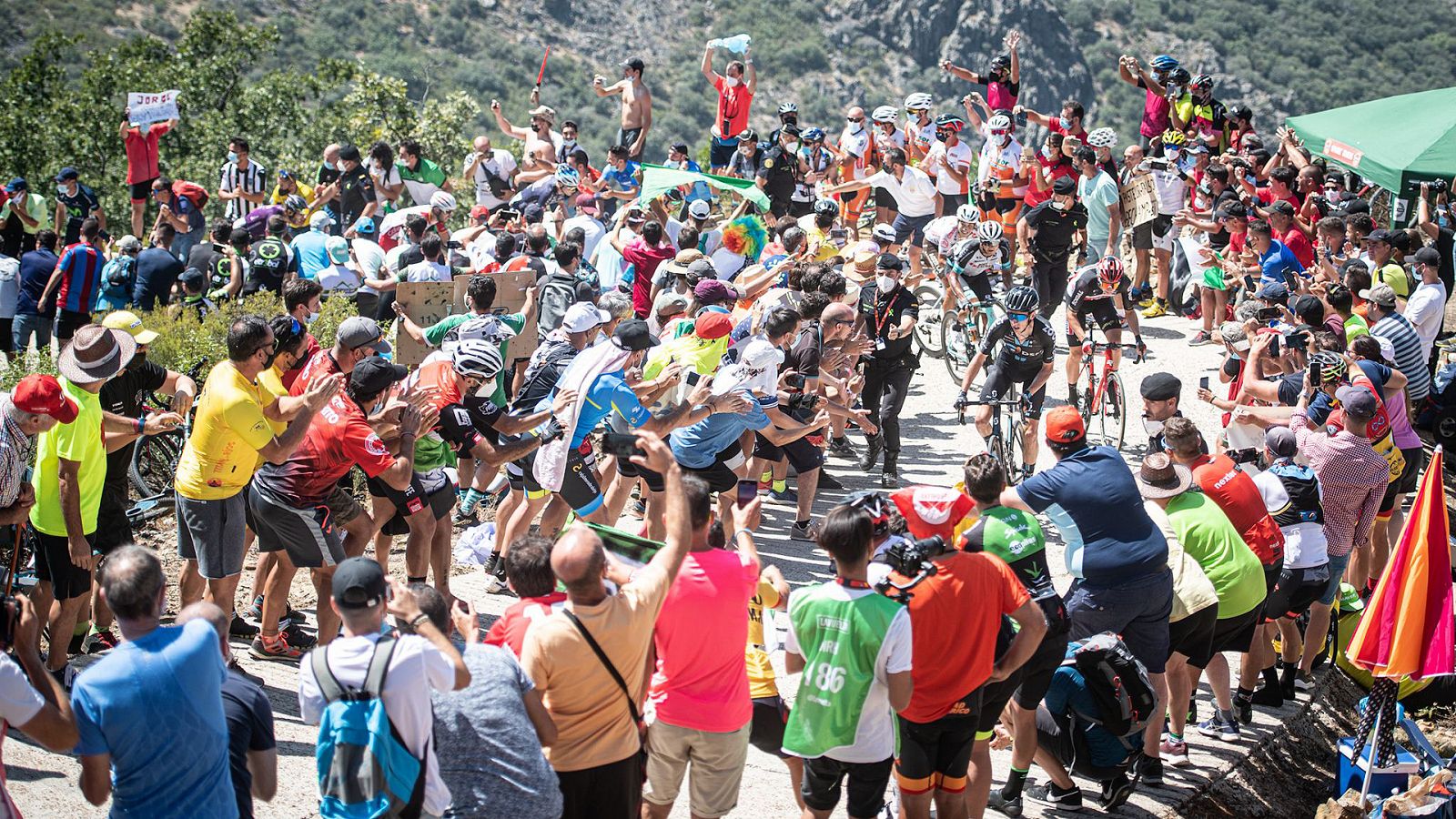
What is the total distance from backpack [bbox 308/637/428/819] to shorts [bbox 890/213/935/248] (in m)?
12.3

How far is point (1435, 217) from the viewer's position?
1563cm

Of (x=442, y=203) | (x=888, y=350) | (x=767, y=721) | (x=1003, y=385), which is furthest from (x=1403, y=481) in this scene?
(x=442, y=203)

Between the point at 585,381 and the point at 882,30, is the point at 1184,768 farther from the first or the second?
the point at 882,30

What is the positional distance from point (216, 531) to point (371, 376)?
109cm

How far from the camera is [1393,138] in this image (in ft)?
45.5

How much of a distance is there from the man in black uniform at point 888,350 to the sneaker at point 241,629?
5.09 meters

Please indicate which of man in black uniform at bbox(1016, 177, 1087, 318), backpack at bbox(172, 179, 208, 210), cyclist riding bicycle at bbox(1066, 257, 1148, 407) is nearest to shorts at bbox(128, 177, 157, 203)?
backpack at bbox(172, 179, 208, 210)

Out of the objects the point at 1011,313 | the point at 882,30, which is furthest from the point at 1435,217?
the point at 882,30

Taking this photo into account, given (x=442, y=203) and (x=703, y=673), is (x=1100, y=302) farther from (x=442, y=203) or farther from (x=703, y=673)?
(x=703, y=673)

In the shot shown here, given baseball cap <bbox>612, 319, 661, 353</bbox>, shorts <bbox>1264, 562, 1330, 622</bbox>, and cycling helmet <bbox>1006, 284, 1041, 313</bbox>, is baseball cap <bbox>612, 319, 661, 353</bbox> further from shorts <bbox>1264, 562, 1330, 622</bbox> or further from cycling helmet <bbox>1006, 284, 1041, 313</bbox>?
shorts <bbox>1264, 562, 1330, 622</bbox>

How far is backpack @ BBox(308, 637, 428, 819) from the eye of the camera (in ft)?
13.8

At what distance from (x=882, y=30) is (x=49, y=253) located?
7206 cm

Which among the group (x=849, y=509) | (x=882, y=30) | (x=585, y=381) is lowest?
(x=882, y=30)

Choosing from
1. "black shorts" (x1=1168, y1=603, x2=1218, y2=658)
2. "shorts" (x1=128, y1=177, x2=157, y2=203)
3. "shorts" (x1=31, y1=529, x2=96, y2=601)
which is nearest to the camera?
"shorts" (x1=31, y1=529, x2=96, y2=601)
